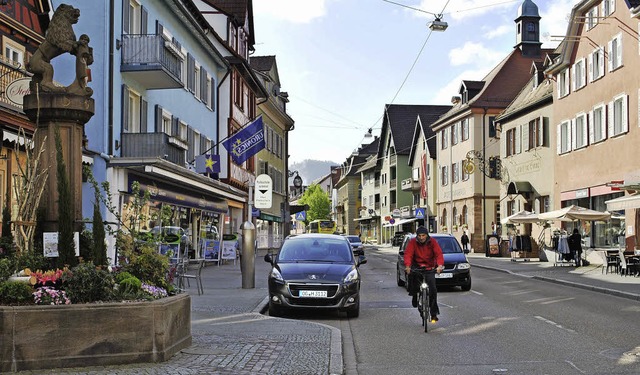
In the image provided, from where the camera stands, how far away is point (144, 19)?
2548 centimetres

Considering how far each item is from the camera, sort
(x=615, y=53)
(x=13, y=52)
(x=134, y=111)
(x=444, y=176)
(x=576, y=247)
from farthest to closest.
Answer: (x=444, y=176) → (x=576, y=247) → (x=615, y=53) → (x=134, y=111) → (x=13, y=52)

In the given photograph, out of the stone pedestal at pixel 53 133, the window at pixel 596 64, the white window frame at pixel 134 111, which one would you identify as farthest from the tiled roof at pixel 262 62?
the stone pedestal at pixel 53 133

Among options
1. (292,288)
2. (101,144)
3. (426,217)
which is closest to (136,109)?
(101,144)

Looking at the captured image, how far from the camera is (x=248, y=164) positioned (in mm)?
46406

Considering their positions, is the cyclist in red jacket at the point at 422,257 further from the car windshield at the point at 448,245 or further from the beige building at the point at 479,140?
the beige building at the point at 479,140

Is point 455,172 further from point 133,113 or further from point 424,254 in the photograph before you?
point 424,254

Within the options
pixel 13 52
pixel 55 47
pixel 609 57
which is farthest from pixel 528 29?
pixel 55 47

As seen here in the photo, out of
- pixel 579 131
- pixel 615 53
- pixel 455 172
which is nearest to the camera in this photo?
pixel 615 53

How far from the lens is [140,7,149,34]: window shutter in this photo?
2517 centimetres

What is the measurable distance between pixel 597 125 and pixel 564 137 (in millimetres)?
4259

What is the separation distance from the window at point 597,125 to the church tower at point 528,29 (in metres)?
27.2

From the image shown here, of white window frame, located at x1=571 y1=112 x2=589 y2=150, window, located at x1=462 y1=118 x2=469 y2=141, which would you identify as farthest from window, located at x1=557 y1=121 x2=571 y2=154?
window, located at x1=462 y1=118 x2=469 y2=141

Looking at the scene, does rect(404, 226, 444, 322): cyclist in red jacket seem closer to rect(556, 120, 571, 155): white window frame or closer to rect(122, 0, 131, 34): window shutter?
rect(122, 0, 131, 34): window shutter

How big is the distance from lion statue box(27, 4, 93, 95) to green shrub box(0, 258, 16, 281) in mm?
2278
